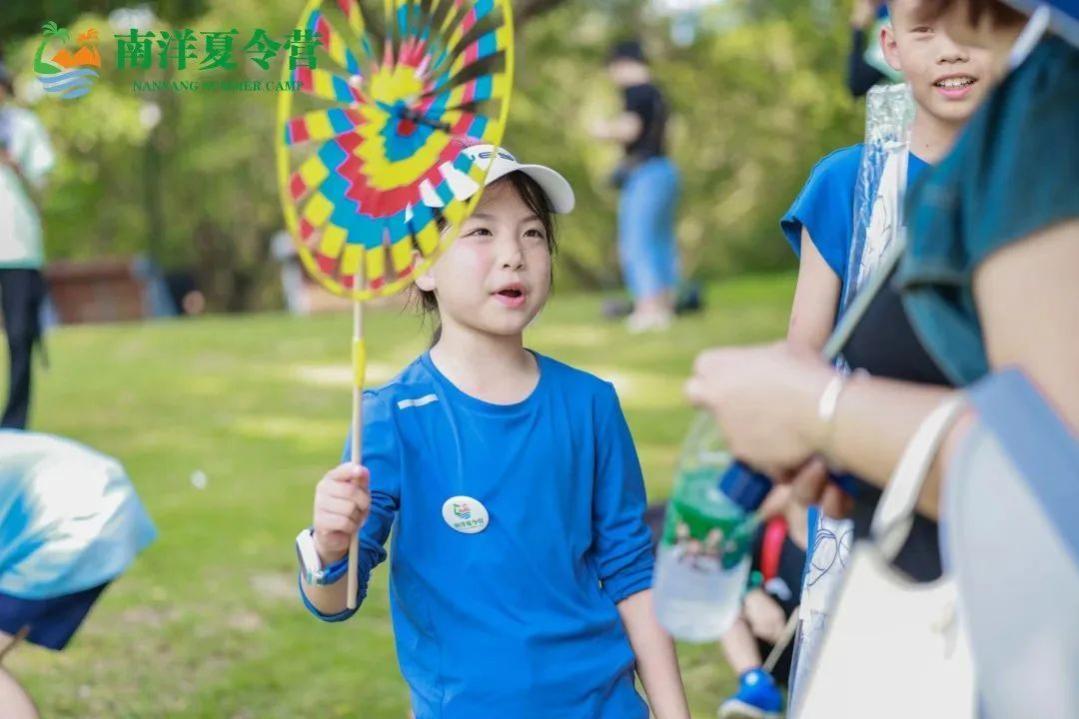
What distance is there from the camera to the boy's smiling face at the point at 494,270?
1978mm

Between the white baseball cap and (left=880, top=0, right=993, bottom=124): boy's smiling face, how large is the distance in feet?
1.69

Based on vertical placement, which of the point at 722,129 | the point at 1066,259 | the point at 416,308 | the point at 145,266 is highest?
the point at 1066,259

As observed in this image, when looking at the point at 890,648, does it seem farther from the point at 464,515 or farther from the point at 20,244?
the point at 20,244

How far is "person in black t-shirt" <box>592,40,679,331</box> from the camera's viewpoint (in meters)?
8.59

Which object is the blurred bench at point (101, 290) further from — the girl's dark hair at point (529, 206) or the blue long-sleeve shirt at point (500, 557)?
the blue long-sleeve shirt at point (500, 557)

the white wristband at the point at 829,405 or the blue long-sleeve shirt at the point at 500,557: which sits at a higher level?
the white wristband at the point at 829,405

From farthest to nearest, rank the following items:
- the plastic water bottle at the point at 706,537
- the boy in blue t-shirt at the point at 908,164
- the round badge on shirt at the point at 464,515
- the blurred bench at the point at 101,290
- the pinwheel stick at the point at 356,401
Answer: the blurred bench at the point at 101,290 < the round badge on shirt at the point at 464,515 < the boy in blue t-shirt at the point at 908,164 < the pinwheel stick at the point at 356,401 < the plastic water bottle at the point at 706,537

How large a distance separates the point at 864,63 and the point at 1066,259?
426 centimetres

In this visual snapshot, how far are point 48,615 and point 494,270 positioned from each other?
40.5 inches

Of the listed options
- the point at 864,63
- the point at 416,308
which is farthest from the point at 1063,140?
the point at 864,63

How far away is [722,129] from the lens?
839 inches

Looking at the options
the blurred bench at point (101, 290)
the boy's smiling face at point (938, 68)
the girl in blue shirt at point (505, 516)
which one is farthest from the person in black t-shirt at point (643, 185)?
the blurred bench at point (101, 290)

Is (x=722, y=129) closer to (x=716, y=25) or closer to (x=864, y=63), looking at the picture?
(x=716, y=25)

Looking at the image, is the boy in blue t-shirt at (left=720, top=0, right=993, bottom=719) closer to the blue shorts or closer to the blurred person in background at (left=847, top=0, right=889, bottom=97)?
the blue shorts
